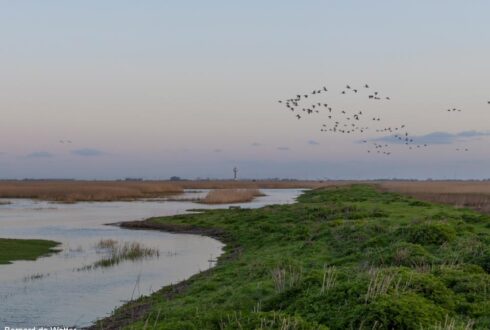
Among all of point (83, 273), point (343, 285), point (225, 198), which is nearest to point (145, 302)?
point (83, 273)

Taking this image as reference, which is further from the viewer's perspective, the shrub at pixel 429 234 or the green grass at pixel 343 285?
the shrub at pixel 429 234

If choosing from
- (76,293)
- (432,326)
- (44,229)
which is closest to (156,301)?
(76,293)

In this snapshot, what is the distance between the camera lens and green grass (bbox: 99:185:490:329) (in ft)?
37.3

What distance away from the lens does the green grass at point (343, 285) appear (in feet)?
37.3

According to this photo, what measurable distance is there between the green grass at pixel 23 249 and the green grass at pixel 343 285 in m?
9.10

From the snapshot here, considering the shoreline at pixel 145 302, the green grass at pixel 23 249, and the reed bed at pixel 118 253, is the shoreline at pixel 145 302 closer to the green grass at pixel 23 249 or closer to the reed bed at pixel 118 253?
the reed bed at pixel 118 253

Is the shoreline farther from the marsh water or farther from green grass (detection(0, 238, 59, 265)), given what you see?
green grass (detection(0, 238, 59, 265))

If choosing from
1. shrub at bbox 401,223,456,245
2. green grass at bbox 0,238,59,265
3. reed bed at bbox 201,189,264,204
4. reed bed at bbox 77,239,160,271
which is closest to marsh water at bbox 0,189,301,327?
reed bed at bbox 77,239,160,271

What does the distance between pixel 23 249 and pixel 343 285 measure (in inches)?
827

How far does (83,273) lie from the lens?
23078 millimetres

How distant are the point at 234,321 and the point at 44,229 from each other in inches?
1243

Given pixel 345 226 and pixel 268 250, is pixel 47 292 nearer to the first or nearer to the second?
pixel 268 250

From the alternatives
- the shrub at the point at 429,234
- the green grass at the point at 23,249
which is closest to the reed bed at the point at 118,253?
the green grass at the point at 23,249

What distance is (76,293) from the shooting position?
1933cm
